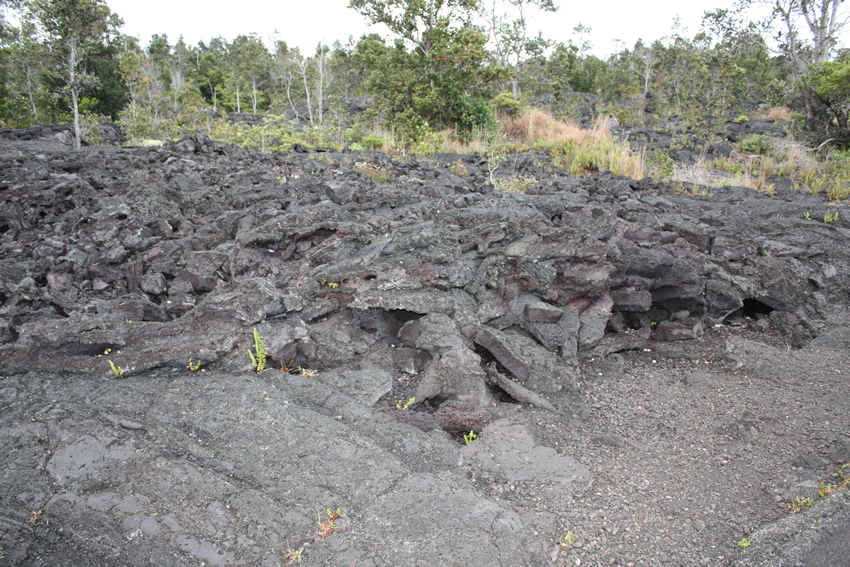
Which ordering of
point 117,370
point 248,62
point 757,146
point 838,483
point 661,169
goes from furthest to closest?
point 248,62
point 757,146
point 661,169
point 117,370
point 838,483

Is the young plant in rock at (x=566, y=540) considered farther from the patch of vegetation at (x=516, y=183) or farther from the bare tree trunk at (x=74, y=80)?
the bare tree trunk at (x=74, y=80)

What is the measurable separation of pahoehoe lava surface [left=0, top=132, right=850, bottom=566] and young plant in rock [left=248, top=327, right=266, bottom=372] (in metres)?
0.05

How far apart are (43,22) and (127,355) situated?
441 inches

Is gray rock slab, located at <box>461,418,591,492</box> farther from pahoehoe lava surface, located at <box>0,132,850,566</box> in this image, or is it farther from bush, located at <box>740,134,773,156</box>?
bush, located at <box>740,134,773,156</box>

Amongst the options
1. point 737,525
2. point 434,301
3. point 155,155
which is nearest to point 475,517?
point 737,525

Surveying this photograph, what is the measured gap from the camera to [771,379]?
4.04m

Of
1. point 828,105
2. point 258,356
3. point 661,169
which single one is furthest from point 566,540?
point 828,105

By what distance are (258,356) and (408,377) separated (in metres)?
1.18

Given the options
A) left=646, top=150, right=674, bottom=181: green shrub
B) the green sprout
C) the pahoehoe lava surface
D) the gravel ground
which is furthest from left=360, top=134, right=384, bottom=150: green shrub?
the green sprout

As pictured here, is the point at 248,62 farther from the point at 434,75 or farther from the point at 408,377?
the point at 408,377

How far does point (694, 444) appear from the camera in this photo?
3.33 metres

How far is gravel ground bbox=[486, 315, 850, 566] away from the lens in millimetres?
2549

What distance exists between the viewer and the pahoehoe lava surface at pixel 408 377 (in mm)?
2400

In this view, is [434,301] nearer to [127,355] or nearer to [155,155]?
[127,355]
